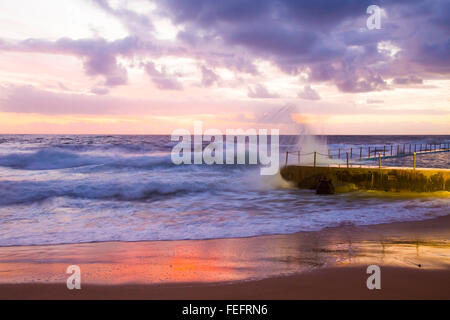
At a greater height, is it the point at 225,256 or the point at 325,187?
the point at 325,187

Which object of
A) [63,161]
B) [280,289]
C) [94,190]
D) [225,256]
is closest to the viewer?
[280,289]

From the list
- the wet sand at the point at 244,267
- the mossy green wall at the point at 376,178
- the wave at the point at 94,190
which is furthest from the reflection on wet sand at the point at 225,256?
the wave at the point at 94,190

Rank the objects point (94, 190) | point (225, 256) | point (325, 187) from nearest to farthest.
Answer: point (225, 256), point (325, 187), point (94, 190)

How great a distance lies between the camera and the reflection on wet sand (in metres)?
5.45

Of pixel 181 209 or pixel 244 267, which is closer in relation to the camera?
pixel 244 267

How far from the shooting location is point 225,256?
21.1 feet

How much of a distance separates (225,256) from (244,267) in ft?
2.65

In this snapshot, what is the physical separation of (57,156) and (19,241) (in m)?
27.9

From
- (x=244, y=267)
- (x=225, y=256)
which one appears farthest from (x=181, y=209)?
(x=244, y=267)

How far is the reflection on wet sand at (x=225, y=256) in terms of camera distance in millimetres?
5449

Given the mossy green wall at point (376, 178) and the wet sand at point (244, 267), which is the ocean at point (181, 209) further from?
the wet sand at point (244, 267)

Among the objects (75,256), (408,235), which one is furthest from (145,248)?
(408,235)

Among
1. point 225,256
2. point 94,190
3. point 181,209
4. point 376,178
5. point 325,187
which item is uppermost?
point 376,178

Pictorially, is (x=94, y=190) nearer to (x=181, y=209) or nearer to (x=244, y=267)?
(x=181, y=209)
